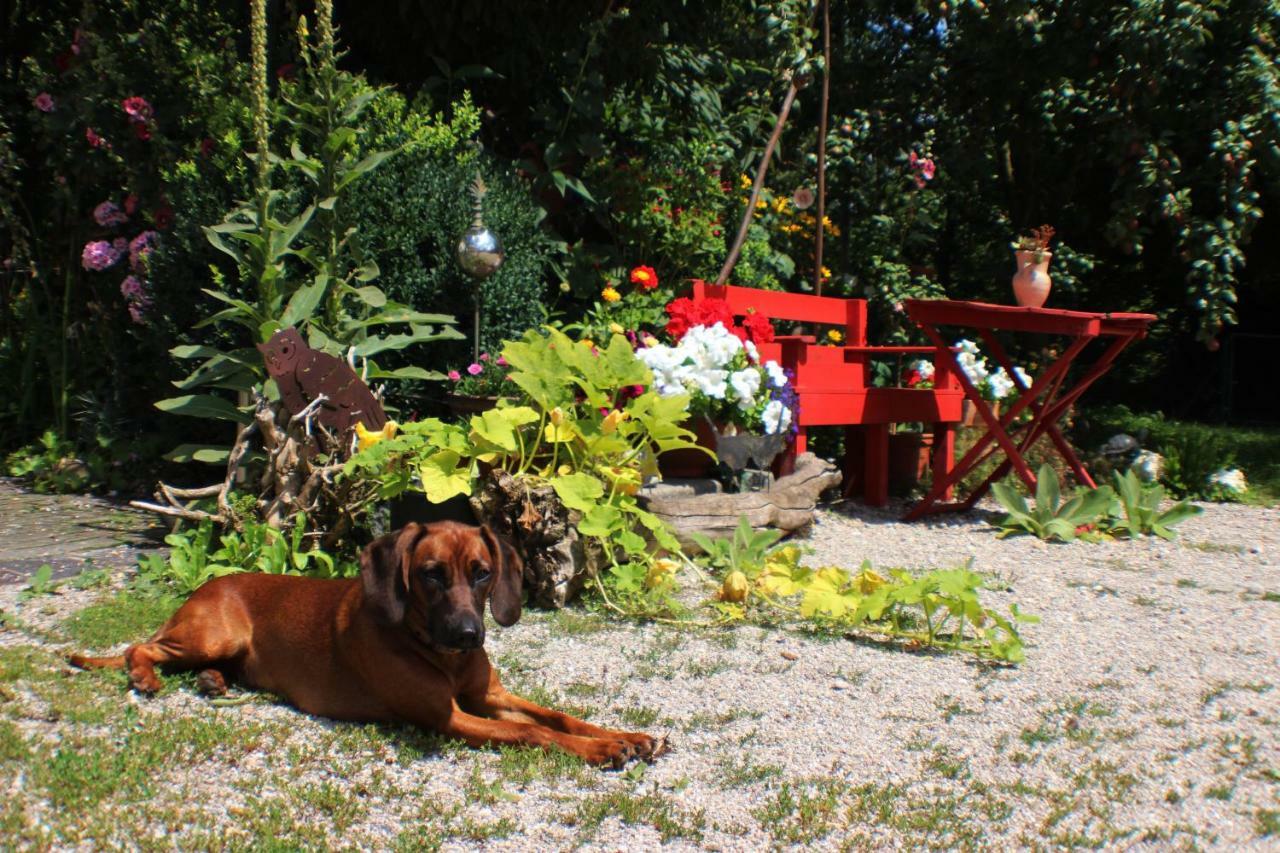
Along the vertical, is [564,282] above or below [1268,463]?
above

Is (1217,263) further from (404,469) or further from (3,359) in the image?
(3,359)

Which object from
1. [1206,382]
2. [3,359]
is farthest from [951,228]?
[3,359]

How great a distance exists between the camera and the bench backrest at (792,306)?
6.69m

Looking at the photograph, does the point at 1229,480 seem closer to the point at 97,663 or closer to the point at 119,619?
the point at 119,619

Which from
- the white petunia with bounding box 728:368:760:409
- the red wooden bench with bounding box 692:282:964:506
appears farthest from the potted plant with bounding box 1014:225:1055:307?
the white petunia with bounding box 728:368:760:409

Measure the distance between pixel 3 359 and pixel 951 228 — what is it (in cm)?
846

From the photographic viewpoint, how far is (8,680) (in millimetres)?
3359

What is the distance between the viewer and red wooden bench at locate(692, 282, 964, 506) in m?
6.61

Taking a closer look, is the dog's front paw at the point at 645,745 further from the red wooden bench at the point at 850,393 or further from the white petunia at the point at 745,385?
the red wooden bench at the point at 850,393

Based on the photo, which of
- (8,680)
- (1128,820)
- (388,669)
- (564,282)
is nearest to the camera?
(1128,820)

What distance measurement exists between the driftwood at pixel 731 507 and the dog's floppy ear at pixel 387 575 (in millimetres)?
2123

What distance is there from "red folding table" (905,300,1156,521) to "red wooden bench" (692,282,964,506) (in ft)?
0.91

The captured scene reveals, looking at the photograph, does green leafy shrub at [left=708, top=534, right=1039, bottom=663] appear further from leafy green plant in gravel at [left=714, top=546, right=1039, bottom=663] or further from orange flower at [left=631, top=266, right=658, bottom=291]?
orange flower at [left=631, top=266, right=658, bottom=291]

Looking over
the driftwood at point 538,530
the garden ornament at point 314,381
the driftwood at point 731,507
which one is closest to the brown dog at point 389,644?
the driftwood at point 538,530
